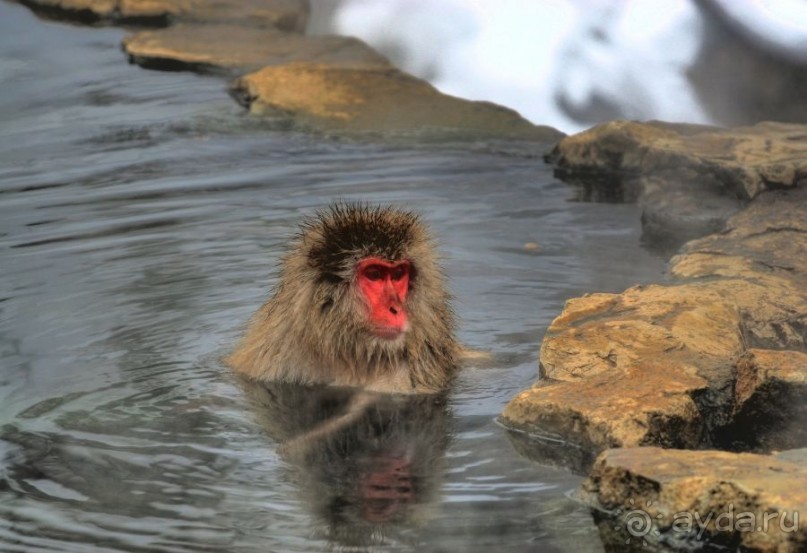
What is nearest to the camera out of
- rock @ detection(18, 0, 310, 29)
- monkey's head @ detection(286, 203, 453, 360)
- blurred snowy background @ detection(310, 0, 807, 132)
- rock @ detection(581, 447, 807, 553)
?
rock @ detection(581, 447, 807, 553)

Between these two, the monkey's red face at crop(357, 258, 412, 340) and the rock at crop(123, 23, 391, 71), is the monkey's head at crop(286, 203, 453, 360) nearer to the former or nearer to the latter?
the monkey's red face at crop(357, 258, 412, 340)

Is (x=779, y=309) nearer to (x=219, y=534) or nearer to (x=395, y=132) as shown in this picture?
(x=219, y=534)

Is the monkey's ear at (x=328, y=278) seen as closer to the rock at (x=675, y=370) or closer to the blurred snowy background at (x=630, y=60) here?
the rock at (x=675, y=370)

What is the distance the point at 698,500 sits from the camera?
3.76 m

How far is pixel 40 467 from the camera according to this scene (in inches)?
176

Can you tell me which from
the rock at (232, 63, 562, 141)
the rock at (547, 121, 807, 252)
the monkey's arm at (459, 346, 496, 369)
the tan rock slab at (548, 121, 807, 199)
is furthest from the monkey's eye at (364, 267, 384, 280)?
the rock at (232, 63, 562, 141)

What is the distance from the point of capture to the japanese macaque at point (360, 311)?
5.41m

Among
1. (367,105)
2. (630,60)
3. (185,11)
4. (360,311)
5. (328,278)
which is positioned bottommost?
(360,311)

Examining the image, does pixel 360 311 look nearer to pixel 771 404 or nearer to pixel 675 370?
pixel 675 370

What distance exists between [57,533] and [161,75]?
314 inches

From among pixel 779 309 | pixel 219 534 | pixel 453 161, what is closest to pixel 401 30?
pixel 453 161

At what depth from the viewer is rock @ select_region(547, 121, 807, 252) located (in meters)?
7.91

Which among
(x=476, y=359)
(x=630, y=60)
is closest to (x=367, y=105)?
(x=630, y=60)

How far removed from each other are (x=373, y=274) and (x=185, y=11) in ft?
25.6
